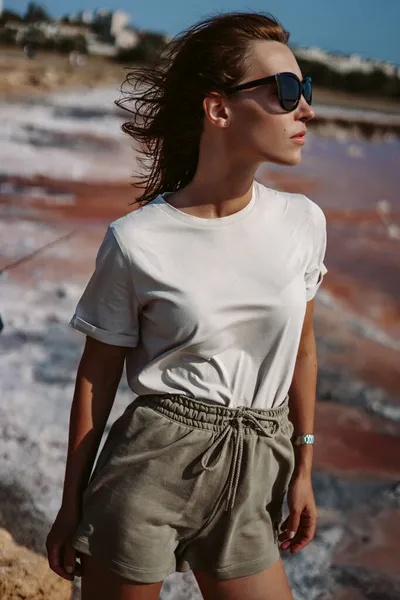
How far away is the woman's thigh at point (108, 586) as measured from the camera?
3.54 feet

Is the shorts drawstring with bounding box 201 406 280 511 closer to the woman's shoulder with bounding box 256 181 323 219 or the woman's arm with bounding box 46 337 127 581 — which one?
the woman's arm with bounding box 46 337 127 581

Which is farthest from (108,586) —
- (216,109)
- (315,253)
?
(216,109)

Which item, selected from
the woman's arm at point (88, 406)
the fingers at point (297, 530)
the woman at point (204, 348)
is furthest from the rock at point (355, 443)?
the woman's arm at point (88, 406)

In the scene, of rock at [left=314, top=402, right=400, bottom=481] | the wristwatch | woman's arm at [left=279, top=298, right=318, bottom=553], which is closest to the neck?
woman's arm at [left=279, top=298, right=318, bottom=553]

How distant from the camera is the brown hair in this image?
1.08 m

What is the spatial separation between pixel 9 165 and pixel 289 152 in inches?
100

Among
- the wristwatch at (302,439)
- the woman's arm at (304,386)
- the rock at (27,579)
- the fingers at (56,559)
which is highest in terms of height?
the woman's arm at (304,386)

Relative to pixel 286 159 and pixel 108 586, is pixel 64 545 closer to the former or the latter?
pixel 108 586

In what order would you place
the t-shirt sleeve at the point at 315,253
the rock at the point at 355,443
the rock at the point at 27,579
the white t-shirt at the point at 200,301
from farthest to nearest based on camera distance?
1. the rock at the point at 355,443
2. the rock at the point at 27,579
3. the t-shirt sleeve at the point at 315,253
4. the white t-shirt at the point at 200,301

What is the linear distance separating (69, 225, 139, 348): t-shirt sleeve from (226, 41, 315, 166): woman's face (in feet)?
0.75

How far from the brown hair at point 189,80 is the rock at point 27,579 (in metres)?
0.87

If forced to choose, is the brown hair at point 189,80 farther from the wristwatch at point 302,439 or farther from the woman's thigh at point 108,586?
the woman's thigh at point 108,586

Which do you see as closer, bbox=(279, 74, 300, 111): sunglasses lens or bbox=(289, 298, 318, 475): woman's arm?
bbox=(279, 74, 300, 111): sunglasses lens

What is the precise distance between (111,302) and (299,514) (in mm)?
448
